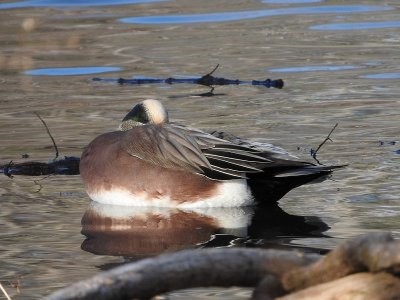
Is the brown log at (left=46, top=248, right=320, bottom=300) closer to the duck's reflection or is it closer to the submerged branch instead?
the duck's reflection

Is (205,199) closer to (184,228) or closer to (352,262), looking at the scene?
(184,228)

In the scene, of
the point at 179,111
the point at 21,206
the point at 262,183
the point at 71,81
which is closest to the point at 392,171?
the point at 262,183

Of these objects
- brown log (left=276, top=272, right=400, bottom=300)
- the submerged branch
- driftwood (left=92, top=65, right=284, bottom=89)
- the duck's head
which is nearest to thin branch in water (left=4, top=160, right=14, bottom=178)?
the submerged branch

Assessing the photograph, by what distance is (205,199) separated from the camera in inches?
259

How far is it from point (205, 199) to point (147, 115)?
0.79 metres

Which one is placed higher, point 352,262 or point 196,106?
point 352,262

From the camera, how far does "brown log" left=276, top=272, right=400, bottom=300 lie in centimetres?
311

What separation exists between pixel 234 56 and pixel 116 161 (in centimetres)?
542

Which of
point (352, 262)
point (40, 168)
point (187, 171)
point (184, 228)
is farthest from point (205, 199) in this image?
point (352, 262)

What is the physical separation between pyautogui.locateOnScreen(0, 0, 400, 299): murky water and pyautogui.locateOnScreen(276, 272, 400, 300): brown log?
1330 mm

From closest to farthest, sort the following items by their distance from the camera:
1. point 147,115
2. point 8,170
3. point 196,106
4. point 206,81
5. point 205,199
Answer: point 205,199
point 147,115
point 8,170
point 196,106
point 206,81

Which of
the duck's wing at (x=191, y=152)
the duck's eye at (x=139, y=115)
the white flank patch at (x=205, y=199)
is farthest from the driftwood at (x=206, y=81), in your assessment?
the white flank patch at (x=205, y=199)

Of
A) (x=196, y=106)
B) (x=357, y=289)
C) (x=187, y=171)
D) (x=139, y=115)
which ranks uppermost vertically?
(x=357, y=289)

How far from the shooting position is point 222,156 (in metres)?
6.63
